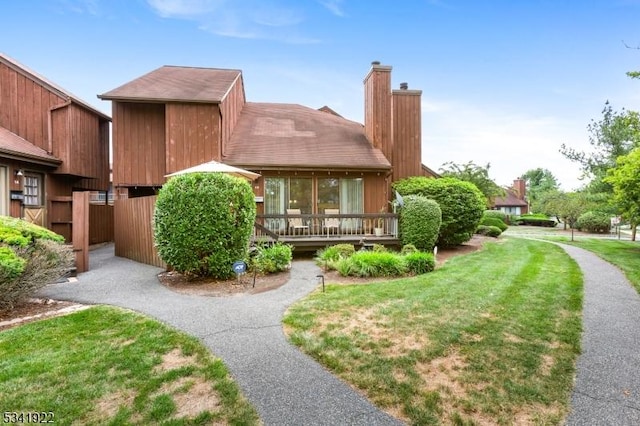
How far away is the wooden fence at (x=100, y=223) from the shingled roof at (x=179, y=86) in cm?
515

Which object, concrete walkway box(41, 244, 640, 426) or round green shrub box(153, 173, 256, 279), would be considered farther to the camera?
round green shrub box(153, 173, 256, 279)

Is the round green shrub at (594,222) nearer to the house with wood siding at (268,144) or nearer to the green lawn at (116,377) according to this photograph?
the house with wood siding at (268,144)

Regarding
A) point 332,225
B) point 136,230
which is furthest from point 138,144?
point 332,225

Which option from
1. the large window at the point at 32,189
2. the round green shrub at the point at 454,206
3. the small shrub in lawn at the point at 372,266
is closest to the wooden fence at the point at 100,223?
the large window at the point at 32,189

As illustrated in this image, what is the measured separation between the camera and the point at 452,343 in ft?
13.5

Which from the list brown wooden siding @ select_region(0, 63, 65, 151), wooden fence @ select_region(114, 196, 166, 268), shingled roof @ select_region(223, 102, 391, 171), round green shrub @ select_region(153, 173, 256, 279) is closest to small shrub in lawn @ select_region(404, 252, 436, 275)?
round green shrub @ select_region(153, 173, 256, 279)

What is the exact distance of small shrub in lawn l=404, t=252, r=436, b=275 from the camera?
8539mm

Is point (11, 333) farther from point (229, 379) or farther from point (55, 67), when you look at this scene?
point (55, 67)

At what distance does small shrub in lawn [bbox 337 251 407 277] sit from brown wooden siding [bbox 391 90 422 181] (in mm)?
7567

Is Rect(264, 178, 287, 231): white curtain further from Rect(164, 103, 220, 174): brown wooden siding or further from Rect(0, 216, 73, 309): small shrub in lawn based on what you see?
Rect(0, 216, 73, 309): small shrub in lawn

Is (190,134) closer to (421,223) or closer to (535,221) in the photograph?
(421,223)

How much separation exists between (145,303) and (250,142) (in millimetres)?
9096

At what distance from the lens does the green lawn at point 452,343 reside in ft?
9.61

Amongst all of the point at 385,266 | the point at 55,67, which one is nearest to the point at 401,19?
the point at 385,266
